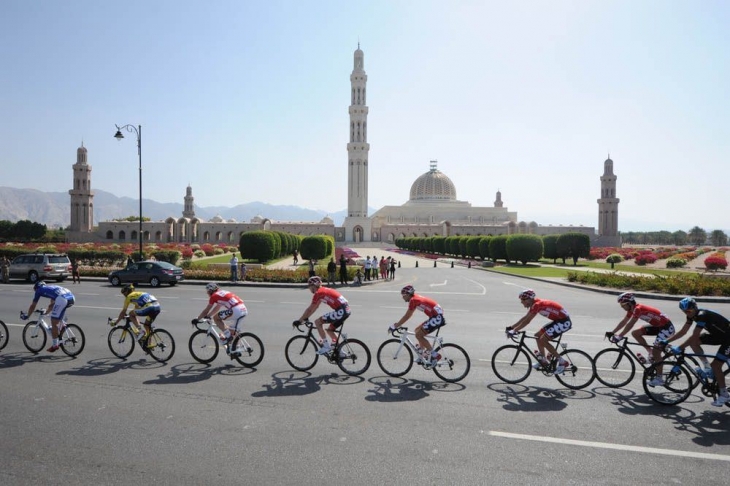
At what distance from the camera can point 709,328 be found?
266 inches

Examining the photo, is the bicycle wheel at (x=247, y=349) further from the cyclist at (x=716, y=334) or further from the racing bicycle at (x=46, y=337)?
the cyclist at (x=716, y=334)

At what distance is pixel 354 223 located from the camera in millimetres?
107812

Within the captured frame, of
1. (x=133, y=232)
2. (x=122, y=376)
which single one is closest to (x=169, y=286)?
(x=122, y=376)

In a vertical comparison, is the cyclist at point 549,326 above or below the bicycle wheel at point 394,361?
above

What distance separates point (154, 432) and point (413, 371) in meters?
4.18

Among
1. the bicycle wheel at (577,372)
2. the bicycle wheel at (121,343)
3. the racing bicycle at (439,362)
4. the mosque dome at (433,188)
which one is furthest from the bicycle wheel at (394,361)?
the mosque dome at (433,188)

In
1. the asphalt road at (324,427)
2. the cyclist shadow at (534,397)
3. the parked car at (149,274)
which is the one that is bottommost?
the asphalt road at (324,427)

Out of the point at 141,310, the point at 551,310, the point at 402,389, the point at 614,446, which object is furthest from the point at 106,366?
the point at 614,446

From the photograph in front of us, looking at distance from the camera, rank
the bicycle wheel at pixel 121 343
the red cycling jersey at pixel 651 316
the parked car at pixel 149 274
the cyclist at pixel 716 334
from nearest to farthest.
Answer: the cyclist at pixel 716 334, the red cycling jersey at pixel 651 316, the bicycle wheel at pixel 121 343, the parked car at pixel 149 274

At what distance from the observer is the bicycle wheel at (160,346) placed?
30.1 ft

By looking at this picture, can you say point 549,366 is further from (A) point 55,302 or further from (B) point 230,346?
(A) point 55,302

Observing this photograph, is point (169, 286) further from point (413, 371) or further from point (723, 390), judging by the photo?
point (723, 390)

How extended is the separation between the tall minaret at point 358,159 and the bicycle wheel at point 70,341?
3688 inches

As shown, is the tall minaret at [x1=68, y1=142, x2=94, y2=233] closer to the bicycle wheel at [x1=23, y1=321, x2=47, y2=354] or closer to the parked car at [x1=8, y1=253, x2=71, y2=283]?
the parked car at [x1=8, y1=253, x2=71, y2=283]
